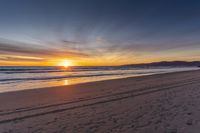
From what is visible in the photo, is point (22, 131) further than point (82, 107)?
No

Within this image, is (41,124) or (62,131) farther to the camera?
(41,124)

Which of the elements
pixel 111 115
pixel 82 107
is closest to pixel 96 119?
pixel 111 115

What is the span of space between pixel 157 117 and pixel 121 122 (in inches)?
46.7

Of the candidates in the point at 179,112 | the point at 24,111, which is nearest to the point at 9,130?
the point at 24,111

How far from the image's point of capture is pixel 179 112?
5660 millimetres

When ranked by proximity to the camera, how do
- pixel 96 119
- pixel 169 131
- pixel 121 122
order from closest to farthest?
pixel 169 131 < pixel 121 122 < pixel 96 119

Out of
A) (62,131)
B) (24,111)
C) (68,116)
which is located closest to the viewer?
(62,131)

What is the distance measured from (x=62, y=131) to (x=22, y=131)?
3.60ft

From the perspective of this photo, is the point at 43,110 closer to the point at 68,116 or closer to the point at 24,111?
the point at 24,111

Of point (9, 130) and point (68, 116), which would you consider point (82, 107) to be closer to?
point (68, 116)

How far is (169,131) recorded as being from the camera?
4145mm

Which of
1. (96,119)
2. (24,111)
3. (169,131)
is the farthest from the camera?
(24,111)

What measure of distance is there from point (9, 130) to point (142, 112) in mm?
4163

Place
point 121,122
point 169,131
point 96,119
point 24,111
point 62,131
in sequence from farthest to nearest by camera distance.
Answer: point 24,111, point 96,119, point 121,122, point 62,131, point 169,131
